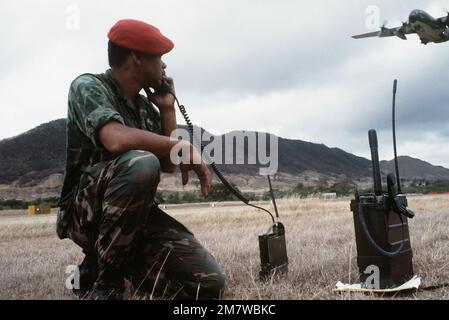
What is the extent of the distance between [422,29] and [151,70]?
3466 cm

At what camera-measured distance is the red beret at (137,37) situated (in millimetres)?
2875

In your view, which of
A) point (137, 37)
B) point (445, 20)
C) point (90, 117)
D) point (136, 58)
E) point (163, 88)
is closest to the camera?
point (90, 117)

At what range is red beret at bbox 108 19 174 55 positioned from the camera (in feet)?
9.43

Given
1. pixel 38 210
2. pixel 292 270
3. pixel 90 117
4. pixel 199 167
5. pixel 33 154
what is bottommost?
pixel 38 210

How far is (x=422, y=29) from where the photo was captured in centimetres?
3306

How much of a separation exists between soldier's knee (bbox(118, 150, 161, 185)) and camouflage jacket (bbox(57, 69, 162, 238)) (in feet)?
0.63

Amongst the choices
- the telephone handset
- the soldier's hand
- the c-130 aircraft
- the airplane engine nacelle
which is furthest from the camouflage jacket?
the airplane engine nacelle

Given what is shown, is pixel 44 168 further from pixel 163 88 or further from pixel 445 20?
pixel 163 88

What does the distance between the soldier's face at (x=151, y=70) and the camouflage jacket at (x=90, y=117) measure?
0.19 meters

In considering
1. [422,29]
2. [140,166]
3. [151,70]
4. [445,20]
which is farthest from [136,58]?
[445,20]

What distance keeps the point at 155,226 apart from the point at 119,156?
0.77 m

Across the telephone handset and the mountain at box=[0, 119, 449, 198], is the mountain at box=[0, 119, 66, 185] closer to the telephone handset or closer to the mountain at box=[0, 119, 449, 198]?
the mountain at box=[0, 119, 449, 198]
